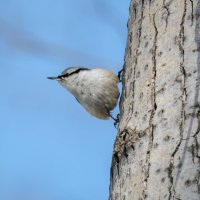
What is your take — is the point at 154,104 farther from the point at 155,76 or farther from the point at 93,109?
the point at 93,109

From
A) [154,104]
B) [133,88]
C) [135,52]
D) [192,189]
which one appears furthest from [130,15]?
[192,189]

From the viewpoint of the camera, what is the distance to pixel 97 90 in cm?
303

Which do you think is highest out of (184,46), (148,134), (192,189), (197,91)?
(184,46)

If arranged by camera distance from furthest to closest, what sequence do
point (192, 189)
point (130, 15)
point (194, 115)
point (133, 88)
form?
point (130, 15), point (133, 88), point (194, 115), point (192, 189)

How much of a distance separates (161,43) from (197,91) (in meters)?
0.33

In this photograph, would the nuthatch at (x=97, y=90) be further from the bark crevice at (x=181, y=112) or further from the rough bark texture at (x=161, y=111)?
the bark crevice at (x=181, y=112)

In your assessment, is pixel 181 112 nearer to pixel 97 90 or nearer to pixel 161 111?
pixel 161 111

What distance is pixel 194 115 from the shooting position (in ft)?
4.80

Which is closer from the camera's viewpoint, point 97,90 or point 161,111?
point 161,111

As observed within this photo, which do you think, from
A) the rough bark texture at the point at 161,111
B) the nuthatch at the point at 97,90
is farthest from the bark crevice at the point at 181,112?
the nuthatch at the point at 97,90

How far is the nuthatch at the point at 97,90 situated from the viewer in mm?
3029

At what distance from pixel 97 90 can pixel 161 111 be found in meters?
1.48

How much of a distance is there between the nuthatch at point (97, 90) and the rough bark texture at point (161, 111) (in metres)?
1.04

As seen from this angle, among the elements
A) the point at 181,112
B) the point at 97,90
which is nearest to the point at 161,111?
the point at 181,112
